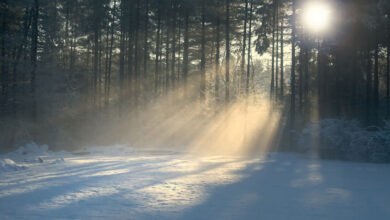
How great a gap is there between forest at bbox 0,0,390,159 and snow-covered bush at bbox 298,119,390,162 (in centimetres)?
15

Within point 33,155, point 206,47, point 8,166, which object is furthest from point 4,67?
point 206,47

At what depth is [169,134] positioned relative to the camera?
22.6 m

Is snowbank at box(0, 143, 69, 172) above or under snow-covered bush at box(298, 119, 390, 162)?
under

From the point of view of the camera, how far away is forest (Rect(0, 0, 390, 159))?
17062 millimetres

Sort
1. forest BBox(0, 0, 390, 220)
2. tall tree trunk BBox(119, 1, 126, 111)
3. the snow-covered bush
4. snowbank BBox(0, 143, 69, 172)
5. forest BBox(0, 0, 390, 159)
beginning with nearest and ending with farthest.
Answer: forest BBox(0, 0, 390, 220) < snowbank BBox(0, 143, 69, 172) < the snow-covered bush < forest BBox(0, 0, 390, 159) < tall tree trunk BBox(119, 1, 126, 111)

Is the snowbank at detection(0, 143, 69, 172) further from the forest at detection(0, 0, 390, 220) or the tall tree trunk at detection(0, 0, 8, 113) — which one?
the tall tree trunk at detection(0, 0, 8, 113)

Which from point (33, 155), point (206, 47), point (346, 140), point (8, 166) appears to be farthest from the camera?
point (206, 47)

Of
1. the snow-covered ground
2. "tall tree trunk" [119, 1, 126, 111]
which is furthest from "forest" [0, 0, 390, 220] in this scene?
"tall tree trunk" [119, 1, 126, 111]

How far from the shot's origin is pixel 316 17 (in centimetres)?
1766

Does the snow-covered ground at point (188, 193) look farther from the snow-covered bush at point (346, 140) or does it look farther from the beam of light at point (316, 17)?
the beam of light at point (316, 17)

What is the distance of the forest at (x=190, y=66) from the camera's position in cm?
1706

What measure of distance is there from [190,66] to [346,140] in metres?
20.3

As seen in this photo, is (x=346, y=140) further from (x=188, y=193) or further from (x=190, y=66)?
(x=190, y=66)

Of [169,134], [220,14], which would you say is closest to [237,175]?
[169,134]
